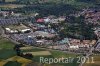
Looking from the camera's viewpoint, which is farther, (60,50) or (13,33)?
(13,33)

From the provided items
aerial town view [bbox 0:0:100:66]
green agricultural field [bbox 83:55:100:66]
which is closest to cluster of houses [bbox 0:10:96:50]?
aerial town view [bbox 0:0:100:66]

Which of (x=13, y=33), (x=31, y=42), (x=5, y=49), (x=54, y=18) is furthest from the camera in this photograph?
(x=54, y=18)

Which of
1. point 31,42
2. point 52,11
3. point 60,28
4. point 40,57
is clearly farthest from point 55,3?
point 40,57

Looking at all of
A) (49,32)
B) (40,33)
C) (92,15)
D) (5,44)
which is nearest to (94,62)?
(5,44)

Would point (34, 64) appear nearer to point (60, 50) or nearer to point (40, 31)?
point (60, 50)

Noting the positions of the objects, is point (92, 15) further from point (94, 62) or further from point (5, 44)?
point (94, 62)

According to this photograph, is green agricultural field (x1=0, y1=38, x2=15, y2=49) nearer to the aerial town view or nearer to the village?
the aerial town view

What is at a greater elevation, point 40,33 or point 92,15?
point 92,15

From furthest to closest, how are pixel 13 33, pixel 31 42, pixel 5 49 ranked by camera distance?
1. pixel 13 33
2. pixel 31 42
3. pixel 5 49

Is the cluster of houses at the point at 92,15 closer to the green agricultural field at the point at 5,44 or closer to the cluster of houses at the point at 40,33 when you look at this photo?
the cluster of houses at the point at 40,33
